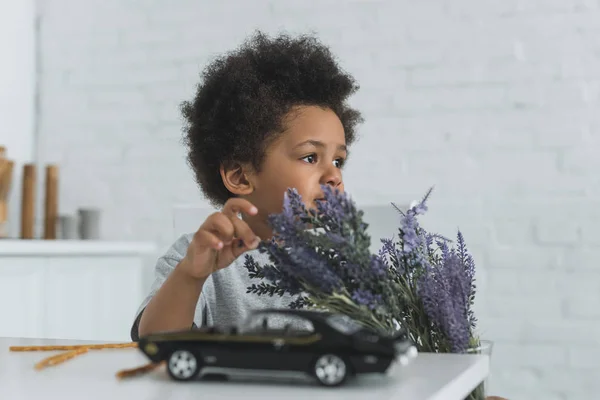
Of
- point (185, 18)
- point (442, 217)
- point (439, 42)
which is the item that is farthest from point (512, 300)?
point (185, 18)

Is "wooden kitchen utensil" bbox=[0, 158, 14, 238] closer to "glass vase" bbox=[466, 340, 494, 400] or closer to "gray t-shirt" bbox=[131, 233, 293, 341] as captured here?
"gray t-shirt" bbox=[131, 233, 293, 341]

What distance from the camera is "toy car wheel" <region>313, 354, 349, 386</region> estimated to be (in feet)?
1.65

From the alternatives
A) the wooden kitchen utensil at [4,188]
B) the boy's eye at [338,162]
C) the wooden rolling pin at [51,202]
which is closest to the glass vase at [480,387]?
the boy's eye at [338,162]

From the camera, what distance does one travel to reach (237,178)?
144 cm

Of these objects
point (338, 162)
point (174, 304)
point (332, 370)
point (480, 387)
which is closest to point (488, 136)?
point (338, 162)

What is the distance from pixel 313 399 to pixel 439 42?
220 centimetres

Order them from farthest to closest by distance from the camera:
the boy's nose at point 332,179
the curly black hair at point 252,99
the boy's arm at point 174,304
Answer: the curly black hair at point 252,99, the boy's nose at point 332,179, the boy's arm at point 174,304

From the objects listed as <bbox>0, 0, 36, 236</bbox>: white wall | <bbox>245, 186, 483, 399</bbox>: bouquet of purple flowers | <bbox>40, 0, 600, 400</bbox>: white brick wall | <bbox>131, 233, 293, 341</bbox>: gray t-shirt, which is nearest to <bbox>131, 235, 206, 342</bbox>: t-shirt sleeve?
<bbox>131, 233, 293, 341</bbox>: gray t-shirt

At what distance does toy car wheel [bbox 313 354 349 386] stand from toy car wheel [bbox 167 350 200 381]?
0.08 metres

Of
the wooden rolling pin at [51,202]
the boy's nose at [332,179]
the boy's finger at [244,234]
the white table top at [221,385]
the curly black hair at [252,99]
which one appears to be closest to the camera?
the white table top at [221,385]

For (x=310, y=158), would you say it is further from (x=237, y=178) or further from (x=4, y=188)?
(x=4, y=188)

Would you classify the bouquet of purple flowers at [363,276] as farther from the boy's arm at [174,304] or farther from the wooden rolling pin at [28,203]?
the wooden rolling pin at [28,203]

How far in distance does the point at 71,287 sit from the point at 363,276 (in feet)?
6.84

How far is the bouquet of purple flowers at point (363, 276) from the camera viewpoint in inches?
24.5
